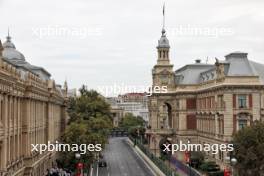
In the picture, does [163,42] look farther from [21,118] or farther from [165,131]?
[21,118]

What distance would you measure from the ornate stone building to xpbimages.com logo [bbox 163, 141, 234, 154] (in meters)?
0.70

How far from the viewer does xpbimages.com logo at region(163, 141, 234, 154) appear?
66925mm

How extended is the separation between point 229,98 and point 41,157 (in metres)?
26.2

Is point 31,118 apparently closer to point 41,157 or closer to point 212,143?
point 41,157

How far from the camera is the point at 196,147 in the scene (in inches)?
3258

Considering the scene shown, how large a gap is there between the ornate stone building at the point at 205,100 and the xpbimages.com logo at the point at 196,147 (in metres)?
0.70

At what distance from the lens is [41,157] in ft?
177

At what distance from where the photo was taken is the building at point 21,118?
35719 millimetres

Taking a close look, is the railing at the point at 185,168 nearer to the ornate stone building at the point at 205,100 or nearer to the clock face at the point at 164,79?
the ornate stone building at the point at 205,100

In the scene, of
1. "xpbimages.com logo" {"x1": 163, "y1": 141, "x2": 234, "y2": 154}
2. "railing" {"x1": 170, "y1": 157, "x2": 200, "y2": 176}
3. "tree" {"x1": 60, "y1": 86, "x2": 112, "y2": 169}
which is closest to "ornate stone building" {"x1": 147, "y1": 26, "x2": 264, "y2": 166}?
"xpbimages.com logo" {"x1": 163, "y1": 141, "x2": 234, "y2": 154}

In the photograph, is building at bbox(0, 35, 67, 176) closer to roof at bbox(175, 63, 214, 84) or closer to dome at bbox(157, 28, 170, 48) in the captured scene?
roof at bbox(175, 63, 214, 84)

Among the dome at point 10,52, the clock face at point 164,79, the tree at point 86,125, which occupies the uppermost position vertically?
the dome at point 10,52

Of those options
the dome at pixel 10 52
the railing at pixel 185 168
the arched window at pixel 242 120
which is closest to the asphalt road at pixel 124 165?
the railing at pixel 185 168

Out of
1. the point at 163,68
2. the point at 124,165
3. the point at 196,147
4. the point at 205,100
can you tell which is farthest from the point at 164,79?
the point at 124,165
